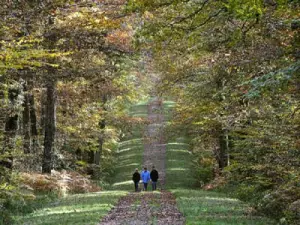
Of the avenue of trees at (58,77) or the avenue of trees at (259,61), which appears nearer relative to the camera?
the avenue of trees at (259,61)

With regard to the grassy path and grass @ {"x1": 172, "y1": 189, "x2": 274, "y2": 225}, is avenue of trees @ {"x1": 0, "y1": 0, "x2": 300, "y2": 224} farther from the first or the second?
the grassy path

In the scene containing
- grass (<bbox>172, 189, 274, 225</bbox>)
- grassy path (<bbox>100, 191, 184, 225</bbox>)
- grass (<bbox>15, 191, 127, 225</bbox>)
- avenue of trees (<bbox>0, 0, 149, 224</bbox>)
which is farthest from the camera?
grass (<bbox>15, 191, 127, 225</bbox>)

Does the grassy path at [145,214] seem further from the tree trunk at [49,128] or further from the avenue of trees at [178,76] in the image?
the tree trunk at [49,128]

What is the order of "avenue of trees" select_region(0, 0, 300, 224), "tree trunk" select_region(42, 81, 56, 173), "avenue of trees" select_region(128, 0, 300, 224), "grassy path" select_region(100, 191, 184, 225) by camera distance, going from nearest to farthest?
"avenue of trees" select_region(128, 0, 300, 224) → "avenue of trees" select_region(0, 0, 300, 224) → "grassy path" select_region(100, 191, 184, 225) → "tree trunk" select_region(42, 81, 56, 173)

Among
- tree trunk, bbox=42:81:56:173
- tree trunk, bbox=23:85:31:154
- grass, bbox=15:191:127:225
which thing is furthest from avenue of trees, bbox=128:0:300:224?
tree trunk, bbox=23:85:31:154

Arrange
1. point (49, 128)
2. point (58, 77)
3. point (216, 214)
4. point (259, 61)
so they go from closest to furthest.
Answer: point (259, 61) < point (216, 214) < point (58, 77) < point (49, 128)

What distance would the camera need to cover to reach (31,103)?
2589 cm

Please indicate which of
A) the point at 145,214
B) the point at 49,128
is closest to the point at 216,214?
the point at 145,214

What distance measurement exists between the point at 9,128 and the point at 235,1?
1373cm

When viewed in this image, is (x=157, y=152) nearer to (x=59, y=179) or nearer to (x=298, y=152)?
(x=59, y=179)

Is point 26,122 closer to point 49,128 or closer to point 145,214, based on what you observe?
point 49,128

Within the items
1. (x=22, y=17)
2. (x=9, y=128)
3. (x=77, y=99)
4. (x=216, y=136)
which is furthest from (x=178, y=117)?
(x=22, y=17)

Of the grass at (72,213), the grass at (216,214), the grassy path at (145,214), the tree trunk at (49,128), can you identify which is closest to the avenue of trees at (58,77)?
the tree trunk at (49,128)

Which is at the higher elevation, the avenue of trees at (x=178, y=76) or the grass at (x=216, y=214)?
the avenue of trees at (x=178, y=76)
